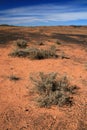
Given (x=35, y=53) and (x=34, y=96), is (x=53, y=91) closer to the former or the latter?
(x=34, y=96)

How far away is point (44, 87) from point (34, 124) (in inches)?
68.4

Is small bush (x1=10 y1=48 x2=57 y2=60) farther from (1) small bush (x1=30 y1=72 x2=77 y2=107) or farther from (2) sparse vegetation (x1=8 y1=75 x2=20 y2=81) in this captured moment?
(1) small bush (x1=30 y1=72 x2=77 y2=107)

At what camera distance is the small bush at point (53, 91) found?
6.25m

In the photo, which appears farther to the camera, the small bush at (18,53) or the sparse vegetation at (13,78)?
the small bush at (18,53)

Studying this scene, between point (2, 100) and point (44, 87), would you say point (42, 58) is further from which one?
point (2, 100)

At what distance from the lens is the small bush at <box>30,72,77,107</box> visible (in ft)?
20.5

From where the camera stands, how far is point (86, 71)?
9.12m

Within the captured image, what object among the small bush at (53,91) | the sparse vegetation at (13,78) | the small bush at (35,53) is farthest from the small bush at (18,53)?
the small bush at (53,91)

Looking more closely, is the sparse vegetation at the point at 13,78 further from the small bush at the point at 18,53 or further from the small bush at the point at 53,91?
the small bush at the point at 18,53

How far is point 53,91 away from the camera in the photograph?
681cm

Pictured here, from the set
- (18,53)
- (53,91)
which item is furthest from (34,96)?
(18,53)

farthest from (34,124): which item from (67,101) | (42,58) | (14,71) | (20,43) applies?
(20,43)

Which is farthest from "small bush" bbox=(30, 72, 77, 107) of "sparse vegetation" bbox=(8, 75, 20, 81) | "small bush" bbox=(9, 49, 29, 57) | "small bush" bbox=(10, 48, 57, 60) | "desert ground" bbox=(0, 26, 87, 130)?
"small bush" bbox=(9, 49, 29, 57)

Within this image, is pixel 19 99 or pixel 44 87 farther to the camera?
pixel 44 87
